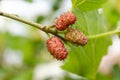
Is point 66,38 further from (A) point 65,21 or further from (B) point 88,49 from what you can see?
(B) point 88,49

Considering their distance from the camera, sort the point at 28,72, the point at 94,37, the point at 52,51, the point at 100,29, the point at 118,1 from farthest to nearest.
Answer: the point at 118,1 → the point at 28,72 → the point at 100,29 → the point at 94,37 → the point at 52,51

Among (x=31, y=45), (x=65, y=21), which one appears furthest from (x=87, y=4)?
(x=31, y=45)

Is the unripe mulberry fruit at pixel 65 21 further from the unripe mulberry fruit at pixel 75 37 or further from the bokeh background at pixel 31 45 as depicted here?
the bokeh background at pixel 31 45

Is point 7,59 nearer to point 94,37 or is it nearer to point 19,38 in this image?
point 19,38

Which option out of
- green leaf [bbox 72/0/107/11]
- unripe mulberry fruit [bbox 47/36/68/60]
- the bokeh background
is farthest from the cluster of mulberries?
the bokeh background

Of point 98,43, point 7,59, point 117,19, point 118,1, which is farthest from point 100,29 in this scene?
point 7,59

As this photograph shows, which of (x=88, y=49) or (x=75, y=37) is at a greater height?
(x=88, y=49)

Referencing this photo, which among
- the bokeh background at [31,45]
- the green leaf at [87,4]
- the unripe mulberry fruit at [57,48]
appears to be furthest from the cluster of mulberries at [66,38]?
the bokeh background at [31,45]
